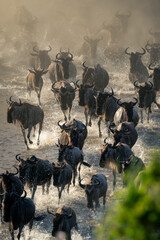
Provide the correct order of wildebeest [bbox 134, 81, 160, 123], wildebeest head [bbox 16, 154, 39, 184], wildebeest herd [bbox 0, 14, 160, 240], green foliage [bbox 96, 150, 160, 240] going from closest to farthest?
green foliage [bbox 96, 150, 160, 240]
wildebeest herd [bbox 0, 14, 160, 240]
wildebeest head [bbox 16, 154, 39, 184]
wildebeest [bbox 134, 81, 160, 123]

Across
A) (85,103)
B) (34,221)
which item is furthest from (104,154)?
(85,103)

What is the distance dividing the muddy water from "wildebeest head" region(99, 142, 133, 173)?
22.8 inches

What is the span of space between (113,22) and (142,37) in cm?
615

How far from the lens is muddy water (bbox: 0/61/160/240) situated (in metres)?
10.0

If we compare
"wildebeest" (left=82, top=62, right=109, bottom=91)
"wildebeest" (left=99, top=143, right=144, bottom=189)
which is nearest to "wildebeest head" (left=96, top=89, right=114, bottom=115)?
"wildebeest" (left=99, top=143, right=144, bottom=189)

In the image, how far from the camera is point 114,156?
11258 millimetres

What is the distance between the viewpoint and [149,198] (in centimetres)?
169

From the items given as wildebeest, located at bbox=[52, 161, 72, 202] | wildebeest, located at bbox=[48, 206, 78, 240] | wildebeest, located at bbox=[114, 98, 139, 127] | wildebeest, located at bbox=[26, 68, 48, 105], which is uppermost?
wildebeest, located at bbox=[26, 68, 48, 105]

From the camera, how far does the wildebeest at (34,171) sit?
10.4 meters

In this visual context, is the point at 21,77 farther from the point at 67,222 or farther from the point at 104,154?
the point at 67,222

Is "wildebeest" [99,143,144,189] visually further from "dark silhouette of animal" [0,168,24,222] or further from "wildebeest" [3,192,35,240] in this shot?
"wildebeest" [3,192,35,240]

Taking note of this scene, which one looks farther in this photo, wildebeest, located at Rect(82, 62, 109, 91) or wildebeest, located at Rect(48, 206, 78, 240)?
wildebeest, located at Rect(82, 62, 109, 91)

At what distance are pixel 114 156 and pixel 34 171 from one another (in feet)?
8.23

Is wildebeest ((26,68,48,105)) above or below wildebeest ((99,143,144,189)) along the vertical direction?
above
